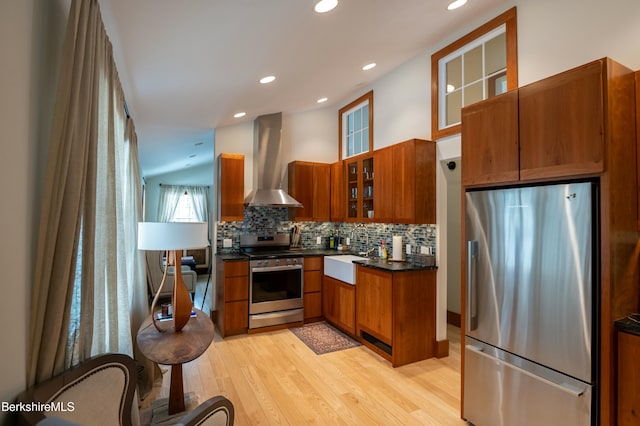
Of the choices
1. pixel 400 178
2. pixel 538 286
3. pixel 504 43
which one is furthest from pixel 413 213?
pixel 504 43

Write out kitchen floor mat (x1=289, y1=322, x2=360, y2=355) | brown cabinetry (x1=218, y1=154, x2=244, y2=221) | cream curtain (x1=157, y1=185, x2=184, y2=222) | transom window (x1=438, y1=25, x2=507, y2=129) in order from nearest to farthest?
1. transom window (x1=438, y1=25, x2=507, y2=129)
2. kitchen floor mat (x1=289, y1=322, x2=360, y2=355)
3. brown cabinetry (x1=218, y1=154, x2=244, y2=221)
4. cream curtain (x1=157, y1=185, x2=184, y2=222)

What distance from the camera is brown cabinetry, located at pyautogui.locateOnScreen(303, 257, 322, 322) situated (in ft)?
14.3

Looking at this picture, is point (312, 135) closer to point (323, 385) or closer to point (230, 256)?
point (230, 256)

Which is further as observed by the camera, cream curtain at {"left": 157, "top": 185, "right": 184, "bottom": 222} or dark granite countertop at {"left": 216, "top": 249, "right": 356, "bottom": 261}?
cream curtain at {"left": 157, "top": 185, "right": 184, "bottom": 222}

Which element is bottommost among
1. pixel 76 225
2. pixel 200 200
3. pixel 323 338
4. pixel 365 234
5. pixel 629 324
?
pixel 323 338

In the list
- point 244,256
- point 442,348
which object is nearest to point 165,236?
point 244,256

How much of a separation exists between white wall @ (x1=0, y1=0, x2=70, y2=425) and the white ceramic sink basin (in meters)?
3.16

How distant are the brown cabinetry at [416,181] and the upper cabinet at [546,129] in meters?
0.97

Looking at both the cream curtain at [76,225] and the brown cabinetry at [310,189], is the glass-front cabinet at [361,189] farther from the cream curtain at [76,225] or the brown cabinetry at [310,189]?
the cream curtain at [76,225]

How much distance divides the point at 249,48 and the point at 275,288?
2940 millimetres

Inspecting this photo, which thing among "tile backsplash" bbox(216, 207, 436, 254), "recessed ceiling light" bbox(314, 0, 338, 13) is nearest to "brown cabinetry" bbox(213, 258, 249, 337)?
"tile backsplash" bbox(216, 207, 436, 254)

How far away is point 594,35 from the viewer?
2.12m

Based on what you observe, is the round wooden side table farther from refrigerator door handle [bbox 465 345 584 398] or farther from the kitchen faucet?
the kitchen faucet

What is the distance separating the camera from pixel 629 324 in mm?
1588
